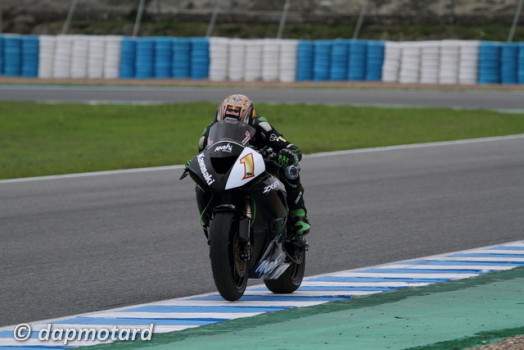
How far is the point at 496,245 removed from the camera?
9.88m

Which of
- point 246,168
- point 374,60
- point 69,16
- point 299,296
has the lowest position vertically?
point 69,16

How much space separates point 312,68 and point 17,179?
22.6m

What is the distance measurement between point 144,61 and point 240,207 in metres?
31.3

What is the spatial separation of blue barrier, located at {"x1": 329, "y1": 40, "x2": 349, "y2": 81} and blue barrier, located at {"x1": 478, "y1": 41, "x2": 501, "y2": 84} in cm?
432

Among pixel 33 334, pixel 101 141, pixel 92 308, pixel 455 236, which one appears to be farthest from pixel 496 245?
pixel 101 141

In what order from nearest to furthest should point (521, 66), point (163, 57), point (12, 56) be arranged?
1. point (521, 66)
2. point (163, 57)
3. point (12, 56)

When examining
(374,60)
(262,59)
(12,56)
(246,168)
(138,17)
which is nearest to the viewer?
(246,168)

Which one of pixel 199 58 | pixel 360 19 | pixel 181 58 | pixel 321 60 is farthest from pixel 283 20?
pixel 181 58

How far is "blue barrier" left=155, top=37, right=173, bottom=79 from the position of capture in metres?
37.2

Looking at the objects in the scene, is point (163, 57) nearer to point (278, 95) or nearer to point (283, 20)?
point (283, 20)

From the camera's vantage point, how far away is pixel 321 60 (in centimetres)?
3619

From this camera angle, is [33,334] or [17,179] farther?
[17,179]

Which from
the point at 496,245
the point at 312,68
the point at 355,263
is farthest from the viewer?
the point at 312,68

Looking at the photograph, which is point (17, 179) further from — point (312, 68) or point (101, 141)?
point (312, 68)
